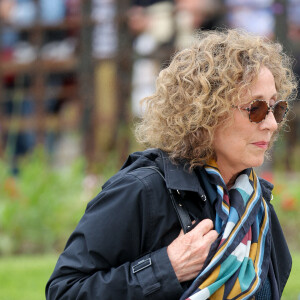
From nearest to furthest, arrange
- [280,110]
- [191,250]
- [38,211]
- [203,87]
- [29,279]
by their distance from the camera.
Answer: [191,250]
[203,87]
[280,110]
[29,279]
[38,211]

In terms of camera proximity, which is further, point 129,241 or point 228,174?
point 228,174

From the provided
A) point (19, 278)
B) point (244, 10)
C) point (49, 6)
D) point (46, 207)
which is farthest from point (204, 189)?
point (49, 6)

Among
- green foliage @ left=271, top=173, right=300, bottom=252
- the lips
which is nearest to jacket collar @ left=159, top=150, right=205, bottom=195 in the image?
the lips

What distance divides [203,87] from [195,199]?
358mm

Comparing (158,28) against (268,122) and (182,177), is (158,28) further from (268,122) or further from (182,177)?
(182,177)

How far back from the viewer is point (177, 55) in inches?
100

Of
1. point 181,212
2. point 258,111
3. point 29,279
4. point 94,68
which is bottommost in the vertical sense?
point 29,279

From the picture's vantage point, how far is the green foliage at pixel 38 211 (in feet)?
19.4

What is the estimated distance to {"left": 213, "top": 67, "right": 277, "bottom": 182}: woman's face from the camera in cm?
244

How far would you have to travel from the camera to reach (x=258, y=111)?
2428 mm


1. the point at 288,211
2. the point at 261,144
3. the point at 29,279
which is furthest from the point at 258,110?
the point at 288,211

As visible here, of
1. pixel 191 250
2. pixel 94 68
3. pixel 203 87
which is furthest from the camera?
pixel 94 68

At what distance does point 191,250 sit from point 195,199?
173 millimetres

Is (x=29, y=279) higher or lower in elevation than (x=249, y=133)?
lower
